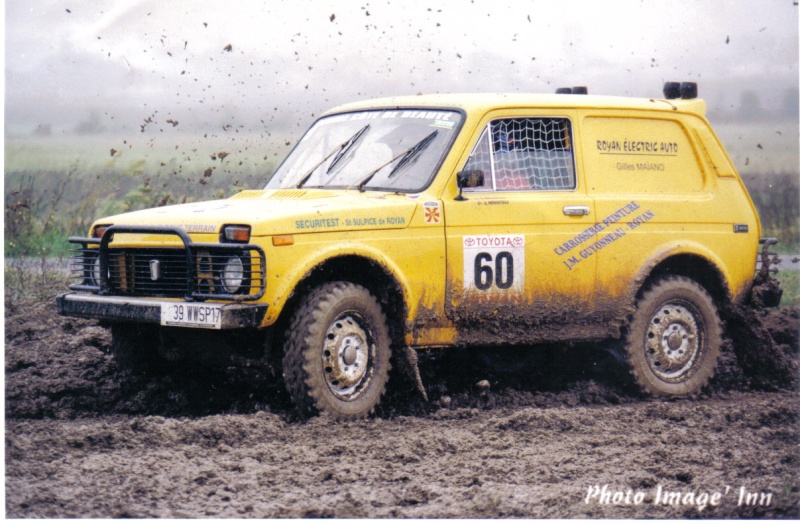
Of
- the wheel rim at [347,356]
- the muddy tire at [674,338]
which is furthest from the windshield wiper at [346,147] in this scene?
the muddy tire at [674,338]

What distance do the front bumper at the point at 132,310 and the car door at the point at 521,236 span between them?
1.56 meters

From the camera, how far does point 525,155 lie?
824 centimetres

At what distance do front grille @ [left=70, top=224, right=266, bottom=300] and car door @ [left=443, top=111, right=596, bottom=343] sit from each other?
4.90ft

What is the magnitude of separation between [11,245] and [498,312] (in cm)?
608

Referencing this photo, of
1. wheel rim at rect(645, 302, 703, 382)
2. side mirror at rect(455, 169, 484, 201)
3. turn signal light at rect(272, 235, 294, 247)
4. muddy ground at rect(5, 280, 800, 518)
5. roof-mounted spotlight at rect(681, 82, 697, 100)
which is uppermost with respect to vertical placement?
roof-mounted spotlight at rect(681, 82, 697, 100)

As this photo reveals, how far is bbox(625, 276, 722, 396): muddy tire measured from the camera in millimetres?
8594

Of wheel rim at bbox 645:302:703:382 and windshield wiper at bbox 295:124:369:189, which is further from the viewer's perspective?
wheel rim at bbox 645:302:703:382

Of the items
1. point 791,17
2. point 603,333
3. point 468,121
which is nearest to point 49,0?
point 468,121

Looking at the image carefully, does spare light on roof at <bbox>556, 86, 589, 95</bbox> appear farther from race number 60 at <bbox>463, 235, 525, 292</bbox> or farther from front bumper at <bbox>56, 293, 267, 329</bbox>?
front bumper at <bbox>56, 293, 267, 329</bbox>

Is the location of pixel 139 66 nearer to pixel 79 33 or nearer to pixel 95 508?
pixel 79 33

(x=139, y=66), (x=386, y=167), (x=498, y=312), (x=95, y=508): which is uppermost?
(x=139, y=66)

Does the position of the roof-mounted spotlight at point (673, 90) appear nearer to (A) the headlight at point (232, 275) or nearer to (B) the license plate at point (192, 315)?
(A) the headlight at point (232, 275)

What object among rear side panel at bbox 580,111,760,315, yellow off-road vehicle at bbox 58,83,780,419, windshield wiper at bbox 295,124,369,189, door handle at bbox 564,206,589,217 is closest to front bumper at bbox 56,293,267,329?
yellow off-road vehicle at bbox 58,83,780,419

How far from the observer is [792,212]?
446 inches
